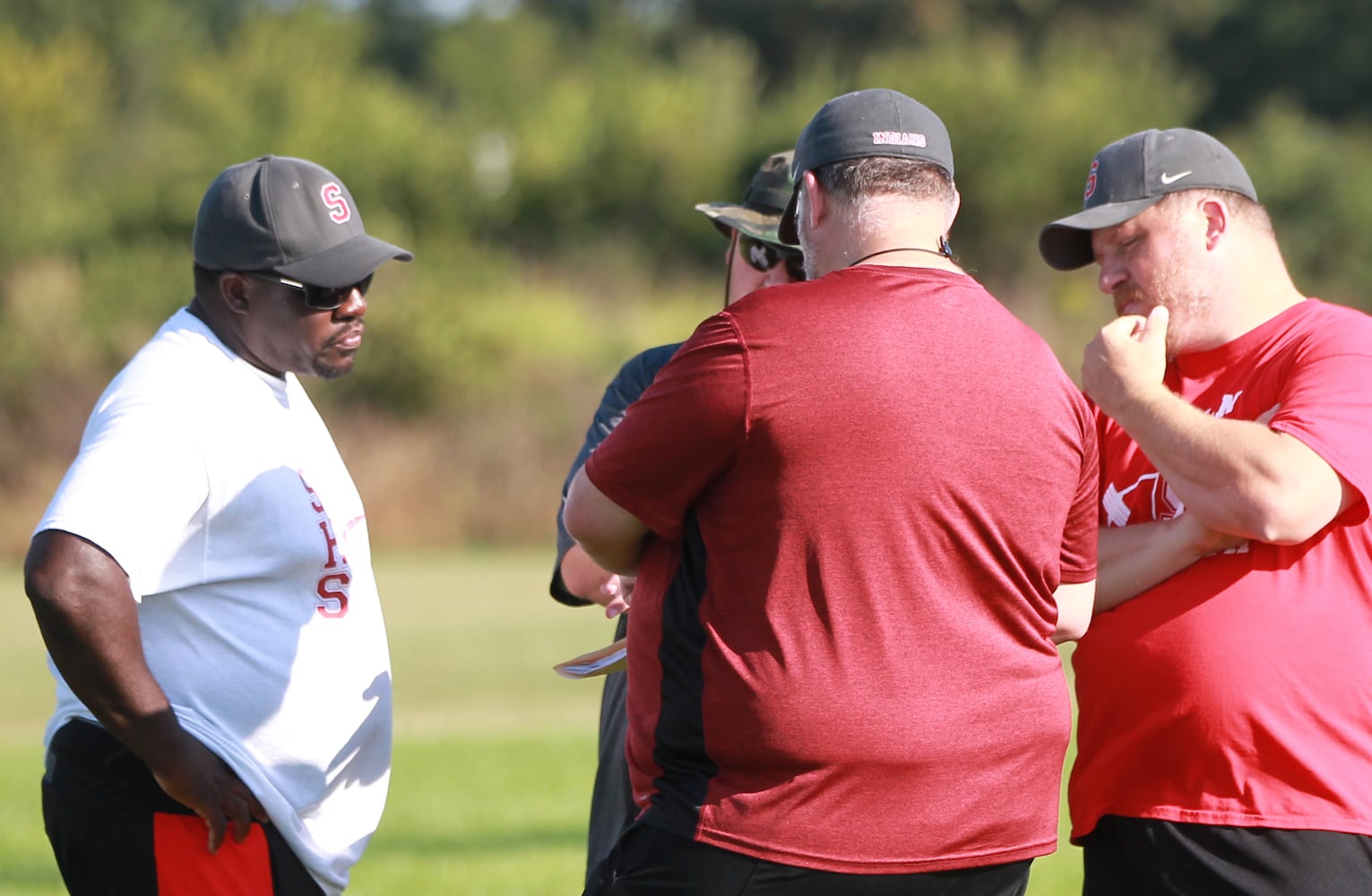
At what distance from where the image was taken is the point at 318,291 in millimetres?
3805

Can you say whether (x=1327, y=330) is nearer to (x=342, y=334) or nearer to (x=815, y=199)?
(x=815, y=199)

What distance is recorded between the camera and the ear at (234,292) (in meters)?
3.75

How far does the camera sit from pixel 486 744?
11.7m

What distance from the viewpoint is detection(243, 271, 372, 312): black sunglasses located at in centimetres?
375

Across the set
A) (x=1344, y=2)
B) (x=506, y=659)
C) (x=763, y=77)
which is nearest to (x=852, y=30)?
(x=763, y=77)

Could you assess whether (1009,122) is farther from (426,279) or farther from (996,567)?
(996,567)

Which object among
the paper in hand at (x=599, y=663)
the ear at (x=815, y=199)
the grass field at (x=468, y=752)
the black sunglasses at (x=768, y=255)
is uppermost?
the ear at (x=815, y=199)

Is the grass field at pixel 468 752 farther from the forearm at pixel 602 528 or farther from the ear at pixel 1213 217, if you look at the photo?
the forearm at pixel 602 528

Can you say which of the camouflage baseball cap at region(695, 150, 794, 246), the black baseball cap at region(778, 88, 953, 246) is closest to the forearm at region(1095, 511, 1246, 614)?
the black baseball cap at region(778, 88, 953, 246)

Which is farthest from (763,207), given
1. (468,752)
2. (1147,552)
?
(468,752)

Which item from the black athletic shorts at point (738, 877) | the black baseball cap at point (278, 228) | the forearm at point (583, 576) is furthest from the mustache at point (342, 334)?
the black athletic shorts at point (738, 877)

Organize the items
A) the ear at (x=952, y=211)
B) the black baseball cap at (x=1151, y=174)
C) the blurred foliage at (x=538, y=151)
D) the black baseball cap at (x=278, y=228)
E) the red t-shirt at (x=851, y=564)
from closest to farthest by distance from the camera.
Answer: the red t-shirt at (x=851, y=564), the ear at (x=952, y=211), the black baseball cap at (x=1151, y=174), the black baseball cap at (x=278, y=228), the blurred foliage at (x=538, y=151)

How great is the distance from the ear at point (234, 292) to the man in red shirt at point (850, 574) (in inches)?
48.9

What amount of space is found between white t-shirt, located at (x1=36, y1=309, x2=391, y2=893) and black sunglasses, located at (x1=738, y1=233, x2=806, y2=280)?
4.09 feet
